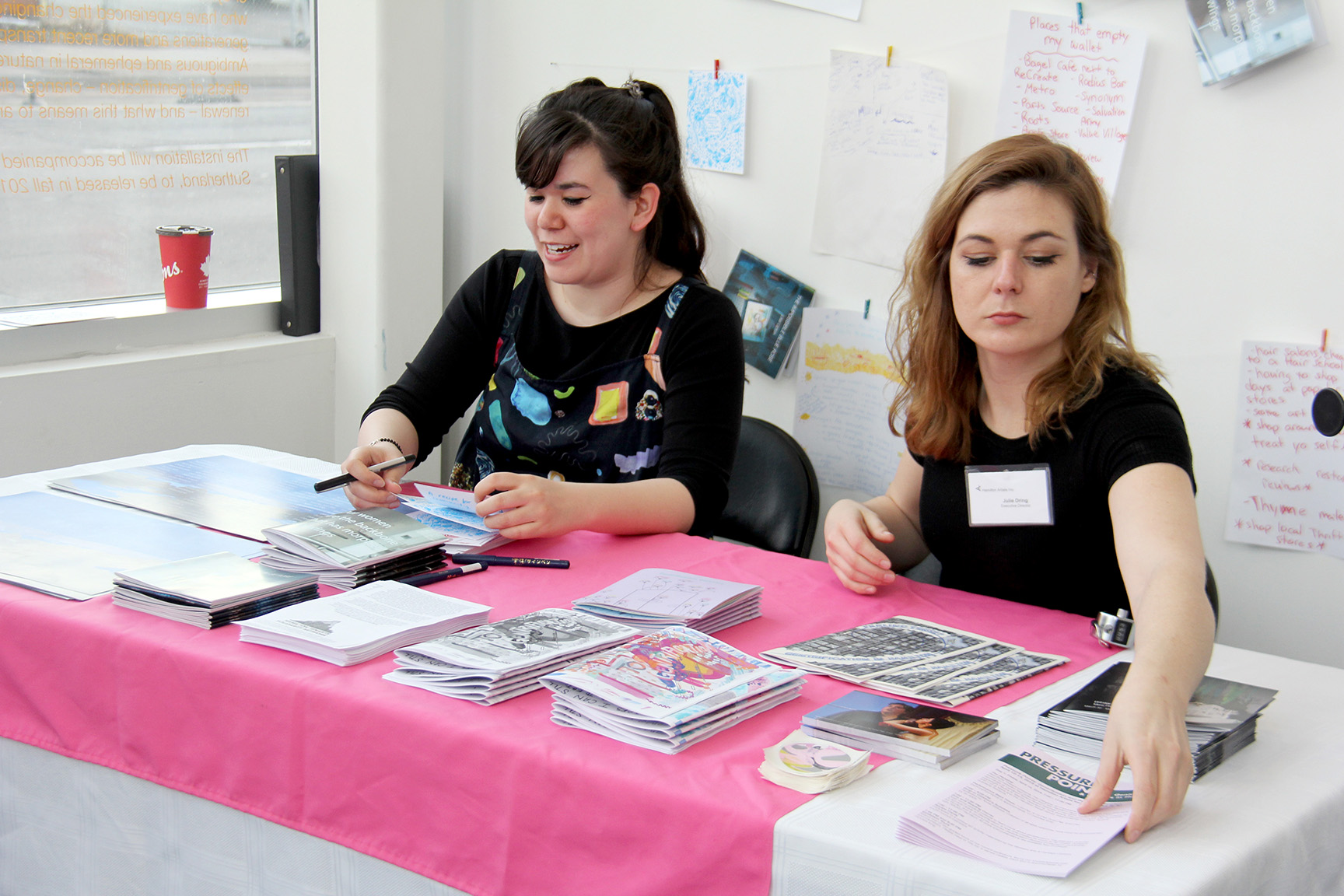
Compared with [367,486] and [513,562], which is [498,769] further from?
[367,486]

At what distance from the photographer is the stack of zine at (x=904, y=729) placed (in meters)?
1.06

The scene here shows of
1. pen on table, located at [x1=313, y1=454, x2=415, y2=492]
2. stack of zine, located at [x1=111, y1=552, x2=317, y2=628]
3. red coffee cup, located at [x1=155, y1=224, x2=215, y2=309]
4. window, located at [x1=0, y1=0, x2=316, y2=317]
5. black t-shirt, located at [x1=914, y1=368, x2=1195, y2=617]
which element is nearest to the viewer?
stack of zine, located at [x1=111, y1=552, x2=317, y2=628]

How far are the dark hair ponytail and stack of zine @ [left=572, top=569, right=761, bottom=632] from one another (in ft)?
2.65

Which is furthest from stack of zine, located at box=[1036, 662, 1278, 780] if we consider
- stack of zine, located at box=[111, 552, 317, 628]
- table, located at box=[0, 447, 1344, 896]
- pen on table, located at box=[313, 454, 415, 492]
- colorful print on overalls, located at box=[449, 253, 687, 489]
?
pen on table, located at box=[313, 454, 415, 492]

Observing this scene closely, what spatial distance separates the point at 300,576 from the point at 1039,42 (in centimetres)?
182

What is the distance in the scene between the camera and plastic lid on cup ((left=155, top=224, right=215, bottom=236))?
108 inches

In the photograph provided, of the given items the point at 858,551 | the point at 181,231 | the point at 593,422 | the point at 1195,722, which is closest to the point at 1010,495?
the point at 858,551

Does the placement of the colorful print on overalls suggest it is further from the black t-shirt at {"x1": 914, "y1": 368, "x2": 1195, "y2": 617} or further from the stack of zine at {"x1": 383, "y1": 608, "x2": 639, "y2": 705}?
the stack of zine at {"x1": 383, "y1": 608, "x2": 639, "y2": 705}

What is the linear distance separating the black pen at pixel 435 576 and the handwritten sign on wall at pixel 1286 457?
1.52 m

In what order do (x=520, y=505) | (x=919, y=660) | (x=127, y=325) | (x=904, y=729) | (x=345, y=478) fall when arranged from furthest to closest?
(x=127, y=325) < (x=345, y=478) < (x=520, y=505) < (x=919, y=660) < (x=904, y=729)

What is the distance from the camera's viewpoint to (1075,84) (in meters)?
2.30

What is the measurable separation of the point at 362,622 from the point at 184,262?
5.92 feet

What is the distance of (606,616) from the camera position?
141 cm

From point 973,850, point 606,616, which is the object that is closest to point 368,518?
point 606,616
